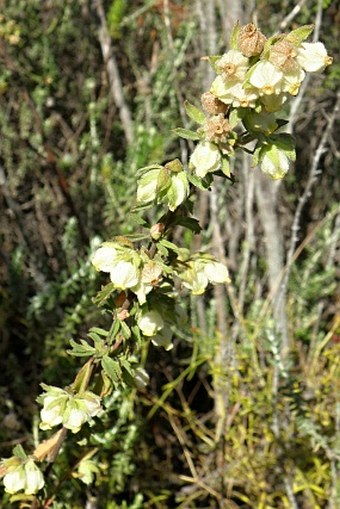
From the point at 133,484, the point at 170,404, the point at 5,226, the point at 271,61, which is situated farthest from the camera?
the point at 5,226

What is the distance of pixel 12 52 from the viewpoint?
2182mm

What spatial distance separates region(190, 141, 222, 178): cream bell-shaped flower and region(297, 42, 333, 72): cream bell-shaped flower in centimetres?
13

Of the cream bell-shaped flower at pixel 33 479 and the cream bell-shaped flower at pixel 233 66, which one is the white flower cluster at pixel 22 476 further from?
the cream bell-shaped flower at pixel 233 66

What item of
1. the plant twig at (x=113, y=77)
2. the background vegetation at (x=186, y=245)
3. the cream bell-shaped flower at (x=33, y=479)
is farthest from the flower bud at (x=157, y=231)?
the plant twig at (x=113, y=77)

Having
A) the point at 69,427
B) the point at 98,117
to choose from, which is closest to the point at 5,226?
the point at 98,117

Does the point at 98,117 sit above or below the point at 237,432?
above

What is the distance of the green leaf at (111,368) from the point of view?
2.97ft

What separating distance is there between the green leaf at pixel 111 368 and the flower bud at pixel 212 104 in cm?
34

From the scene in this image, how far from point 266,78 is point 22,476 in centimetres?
59

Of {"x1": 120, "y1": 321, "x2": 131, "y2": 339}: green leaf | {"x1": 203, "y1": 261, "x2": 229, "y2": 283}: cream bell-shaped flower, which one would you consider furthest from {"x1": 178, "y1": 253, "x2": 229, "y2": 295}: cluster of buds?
{"x1": 120, "y1": 321, "x2": 131, "y2": 339}: green leaf

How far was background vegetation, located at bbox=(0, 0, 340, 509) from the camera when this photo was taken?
5.39 ft

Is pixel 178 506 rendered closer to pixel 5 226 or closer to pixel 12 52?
pixel 5 226

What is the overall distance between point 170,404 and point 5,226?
0.71 meters

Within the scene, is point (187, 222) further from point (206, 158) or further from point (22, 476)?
point (22, 476)
